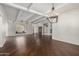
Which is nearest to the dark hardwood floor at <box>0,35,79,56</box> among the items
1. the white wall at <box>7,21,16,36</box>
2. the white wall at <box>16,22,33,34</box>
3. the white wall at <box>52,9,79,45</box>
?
the white wall at <box>52,9,79,45</box>

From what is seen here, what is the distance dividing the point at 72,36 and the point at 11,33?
9.87m

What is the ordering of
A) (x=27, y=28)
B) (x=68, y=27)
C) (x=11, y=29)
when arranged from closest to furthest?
(x=68, y=27) → (x=11, y=29) → (x=27, y=28)

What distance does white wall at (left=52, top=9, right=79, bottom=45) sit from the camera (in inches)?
251

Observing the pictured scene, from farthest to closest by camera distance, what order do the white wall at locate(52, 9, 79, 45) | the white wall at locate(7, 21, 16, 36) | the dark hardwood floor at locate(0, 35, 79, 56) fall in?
the white wall at locate(7, 21, 16, 36) → the white wall at locate(52, 9, 79, 45) → the dark hardwood floor at locate(0, 35, 79, 56)

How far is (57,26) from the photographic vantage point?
8883 millimetres

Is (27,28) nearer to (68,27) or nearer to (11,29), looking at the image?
(11,29)

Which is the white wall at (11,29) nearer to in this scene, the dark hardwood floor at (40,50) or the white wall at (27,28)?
the white wall at (27,28)

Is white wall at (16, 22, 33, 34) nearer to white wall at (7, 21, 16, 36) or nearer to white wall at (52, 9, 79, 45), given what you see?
white wall at (7, 21, 16, 36)

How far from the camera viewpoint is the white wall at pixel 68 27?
6375 mm

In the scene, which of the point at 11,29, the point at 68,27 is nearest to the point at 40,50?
the point at 68,27

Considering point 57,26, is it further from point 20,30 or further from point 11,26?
point 20,30

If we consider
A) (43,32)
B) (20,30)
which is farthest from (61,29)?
(20,30)

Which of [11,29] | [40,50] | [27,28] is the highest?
[27,28]

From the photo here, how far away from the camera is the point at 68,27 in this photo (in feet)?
23.7
